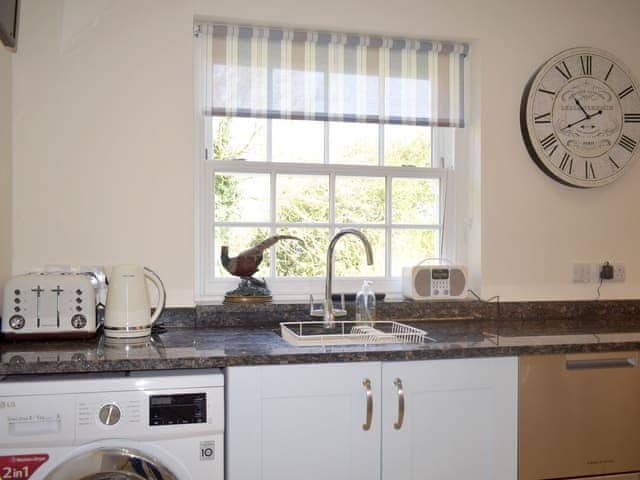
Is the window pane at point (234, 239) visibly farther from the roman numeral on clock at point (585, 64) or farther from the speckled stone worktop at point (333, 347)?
the roman numeral on clock at point (585, 64)

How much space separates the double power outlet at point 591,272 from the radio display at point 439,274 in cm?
64

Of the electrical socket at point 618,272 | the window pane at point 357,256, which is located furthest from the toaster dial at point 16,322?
the electrical socket at point 618,272

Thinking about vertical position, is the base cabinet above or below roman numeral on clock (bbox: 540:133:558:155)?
below

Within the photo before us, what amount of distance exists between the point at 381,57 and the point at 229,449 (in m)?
1.80

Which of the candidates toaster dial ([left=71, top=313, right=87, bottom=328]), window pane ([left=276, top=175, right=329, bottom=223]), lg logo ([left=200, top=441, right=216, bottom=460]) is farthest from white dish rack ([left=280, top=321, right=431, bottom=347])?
toaster dial ([left=71, top=313, right=87, bottom=328])

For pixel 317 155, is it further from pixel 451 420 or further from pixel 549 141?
pixel 451 420

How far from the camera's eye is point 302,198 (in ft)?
9.45

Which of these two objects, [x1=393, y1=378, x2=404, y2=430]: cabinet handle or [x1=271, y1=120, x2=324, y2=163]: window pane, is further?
[x1=271, y1=120, x2=324, y2=163]: window pane

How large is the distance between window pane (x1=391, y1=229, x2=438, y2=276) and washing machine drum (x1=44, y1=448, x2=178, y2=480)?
4.92 ft

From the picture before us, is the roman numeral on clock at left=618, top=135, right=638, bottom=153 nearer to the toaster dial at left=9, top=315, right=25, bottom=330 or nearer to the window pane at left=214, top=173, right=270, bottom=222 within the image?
the window pane at left=214, top=173, right=270, bottom=222

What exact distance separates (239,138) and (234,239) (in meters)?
0.45

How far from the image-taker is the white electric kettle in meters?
2.16

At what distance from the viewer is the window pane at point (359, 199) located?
9.58ft

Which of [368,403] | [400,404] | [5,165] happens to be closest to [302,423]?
[368,403]
